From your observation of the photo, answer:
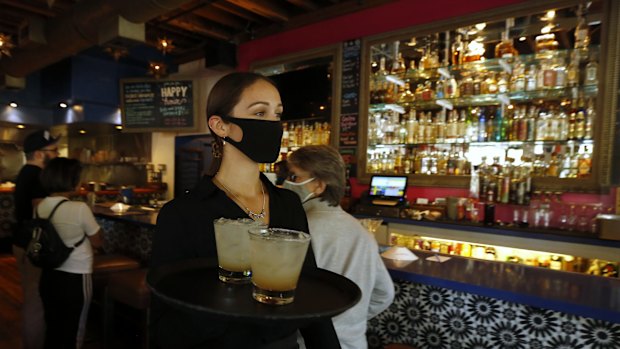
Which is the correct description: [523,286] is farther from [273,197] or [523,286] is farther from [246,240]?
[246,240]

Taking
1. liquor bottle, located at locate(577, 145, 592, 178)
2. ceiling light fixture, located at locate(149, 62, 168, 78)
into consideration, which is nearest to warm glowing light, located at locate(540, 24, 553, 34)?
liquor bottle, located at locate(577, 145, 592, 178)

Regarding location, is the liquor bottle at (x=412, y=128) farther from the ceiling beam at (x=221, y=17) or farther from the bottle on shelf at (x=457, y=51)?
the ceiling beam at (x=221, y=17)

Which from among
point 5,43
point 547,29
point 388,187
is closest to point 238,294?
point 388,187

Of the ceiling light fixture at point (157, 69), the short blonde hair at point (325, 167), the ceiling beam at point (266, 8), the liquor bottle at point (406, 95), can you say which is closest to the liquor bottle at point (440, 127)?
the liquor bottle at point (406, 95)

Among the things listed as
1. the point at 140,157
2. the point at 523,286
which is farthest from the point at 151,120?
the point at 523,286

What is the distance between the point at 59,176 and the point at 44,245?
46 cm

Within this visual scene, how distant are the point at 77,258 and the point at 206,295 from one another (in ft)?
7.64

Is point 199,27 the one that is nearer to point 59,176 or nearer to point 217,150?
point 59,176

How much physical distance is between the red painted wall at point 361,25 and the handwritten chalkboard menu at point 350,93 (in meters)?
0.19

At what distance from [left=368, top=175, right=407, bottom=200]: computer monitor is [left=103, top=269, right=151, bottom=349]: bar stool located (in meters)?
2.38

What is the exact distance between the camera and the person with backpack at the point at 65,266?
257 centimetres

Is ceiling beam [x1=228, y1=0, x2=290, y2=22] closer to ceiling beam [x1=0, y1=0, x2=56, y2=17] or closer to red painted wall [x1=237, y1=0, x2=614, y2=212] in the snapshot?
red painted wall [x1=237, y1=0, x2=614, y2=212]

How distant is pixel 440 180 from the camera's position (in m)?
4.04

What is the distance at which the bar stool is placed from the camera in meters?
2.65
